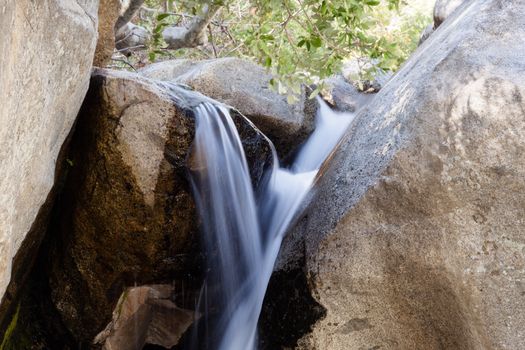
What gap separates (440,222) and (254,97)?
13.4ft

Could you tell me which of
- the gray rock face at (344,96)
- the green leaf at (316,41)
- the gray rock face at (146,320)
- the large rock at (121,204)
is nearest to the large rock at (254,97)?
the gray rock face at (344,96)

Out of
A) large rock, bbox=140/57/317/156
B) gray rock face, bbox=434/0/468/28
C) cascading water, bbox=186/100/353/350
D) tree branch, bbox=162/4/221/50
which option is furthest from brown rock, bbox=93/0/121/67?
gray rock face, bbox=434/0/468/28

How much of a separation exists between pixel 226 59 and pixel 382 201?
14.4 feet

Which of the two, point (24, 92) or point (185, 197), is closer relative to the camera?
point (24, 92)

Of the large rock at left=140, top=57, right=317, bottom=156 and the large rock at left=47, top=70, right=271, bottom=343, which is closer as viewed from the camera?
the large rock at left=47, top=70, right=271, bottom=343

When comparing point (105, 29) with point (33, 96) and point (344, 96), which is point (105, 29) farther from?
point (344, 96)

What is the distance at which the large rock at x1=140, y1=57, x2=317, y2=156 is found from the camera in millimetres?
6730

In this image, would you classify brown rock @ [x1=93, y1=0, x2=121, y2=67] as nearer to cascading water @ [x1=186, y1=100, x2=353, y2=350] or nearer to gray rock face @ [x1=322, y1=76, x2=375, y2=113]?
cascading water @ [x1=186, y1=100, x2=353, y2=350]

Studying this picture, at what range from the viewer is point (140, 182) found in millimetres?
3814

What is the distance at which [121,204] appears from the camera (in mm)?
3859

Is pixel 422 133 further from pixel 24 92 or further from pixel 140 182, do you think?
pixel 24 92

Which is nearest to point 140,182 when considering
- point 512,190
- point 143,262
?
point 143,262

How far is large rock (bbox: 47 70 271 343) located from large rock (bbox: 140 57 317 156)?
242 cm

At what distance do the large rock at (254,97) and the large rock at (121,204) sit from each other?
2422mm
